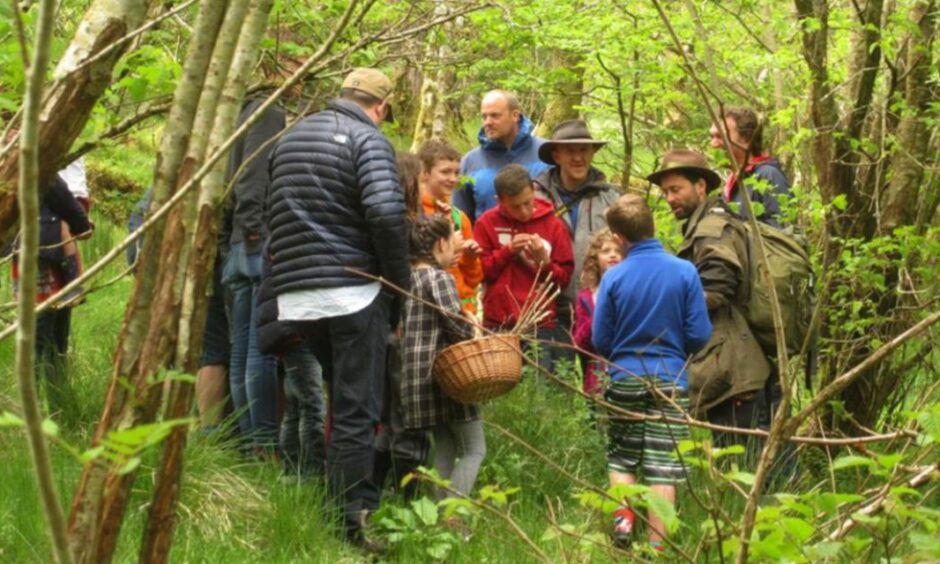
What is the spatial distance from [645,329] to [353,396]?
3.86 feet

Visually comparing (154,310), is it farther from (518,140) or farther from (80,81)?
(518,140)

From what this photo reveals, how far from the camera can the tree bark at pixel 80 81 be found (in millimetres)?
2291

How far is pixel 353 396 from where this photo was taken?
16.4 feet

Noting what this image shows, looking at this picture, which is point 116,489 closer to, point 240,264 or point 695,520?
point 695,520

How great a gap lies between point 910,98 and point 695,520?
2402 mm

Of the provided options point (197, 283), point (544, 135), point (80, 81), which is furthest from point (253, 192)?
point (544, 135)

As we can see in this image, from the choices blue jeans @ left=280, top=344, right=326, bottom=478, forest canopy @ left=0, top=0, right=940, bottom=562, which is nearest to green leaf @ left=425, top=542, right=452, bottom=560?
forest canopy @ left=0, top=0, right=940, bottom=562

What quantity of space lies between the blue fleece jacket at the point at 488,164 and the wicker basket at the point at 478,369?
7.30 feet

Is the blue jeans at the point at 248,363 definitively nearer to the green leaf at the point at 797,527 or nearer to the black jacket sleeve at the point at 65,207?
the black jacket sleeve at the point at 65,207

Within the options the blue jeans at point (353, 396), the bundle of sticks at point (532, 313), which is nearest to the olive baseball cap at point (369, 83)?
the blue jeans at point (353, 396)

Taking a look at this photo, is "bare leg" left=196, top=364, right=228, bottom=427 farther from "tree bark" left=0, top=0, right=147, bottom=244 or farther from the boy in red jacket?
"tree bark" left=0, top=0, right=147, bottom=244

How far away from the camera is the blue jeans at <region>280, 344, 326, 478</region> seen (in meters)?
5.46

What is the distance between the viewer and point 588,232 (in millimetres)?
6844

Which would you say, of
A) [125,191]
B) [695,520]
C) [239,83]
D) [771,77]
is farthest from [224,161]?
[125,191]
